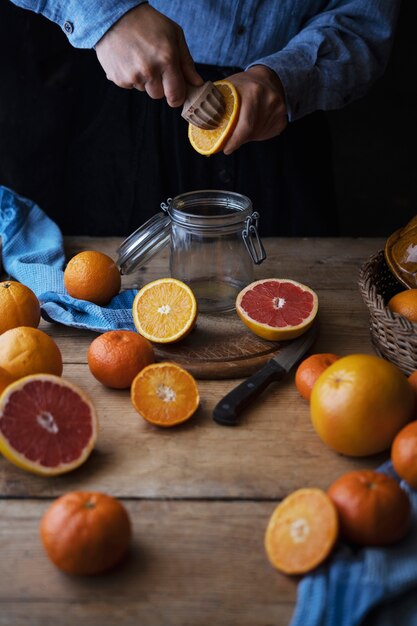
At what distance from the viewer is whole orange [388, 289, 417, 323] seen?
130 cm

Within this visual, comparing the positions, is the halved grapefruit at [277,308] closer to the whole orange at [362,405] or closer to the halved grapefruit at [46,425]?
the whole orange at [362,405]

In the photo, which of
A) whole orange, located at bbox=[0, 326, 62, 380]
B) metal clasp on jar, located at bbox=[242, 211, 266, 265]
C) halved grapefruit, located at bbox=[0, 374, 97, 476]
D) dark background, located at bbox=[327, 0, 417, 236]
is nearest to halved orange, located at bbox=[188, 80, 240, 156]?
metal clasp on jar, located at bbox=[242, 211, 266, 265]

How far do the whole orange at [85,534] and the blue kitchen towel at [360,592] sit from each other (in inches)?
9.0

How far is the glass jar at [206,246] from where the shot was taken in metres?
1.58

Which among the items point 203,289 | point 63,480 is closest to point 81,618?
point 63,480

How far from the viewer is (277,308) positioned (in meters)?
1.45

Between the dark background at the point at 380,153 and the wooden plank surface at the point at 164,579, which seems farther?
the dark background at the point at 380,153

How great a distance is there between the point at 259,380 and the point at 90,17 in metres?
0.83

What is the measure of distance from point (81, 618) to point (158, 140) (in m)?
1.61

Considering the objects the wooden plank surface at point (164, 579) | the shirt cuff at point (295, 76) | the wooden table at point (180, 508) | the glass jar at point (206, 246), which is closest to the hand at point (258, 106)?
the shirt cuff at point (295, 76)

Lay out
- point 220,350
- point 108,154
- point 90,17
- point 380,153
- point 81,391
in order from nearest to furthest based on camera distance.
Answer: point 81,391 → point 220,350 → point 90,17 → point 108,154 → point 380,153

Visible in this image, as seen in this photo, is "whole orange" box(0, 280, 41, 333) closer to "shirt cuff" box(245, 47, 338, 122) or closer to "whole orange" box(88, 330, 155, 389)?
"whole orange" box(88, 330, 155, 389)

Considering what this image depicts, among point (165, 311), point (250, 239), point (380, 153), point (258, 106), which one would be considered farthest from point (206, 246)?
point (380, 153)

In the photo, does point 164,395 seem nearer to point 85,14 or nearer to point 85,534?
point 85,534
